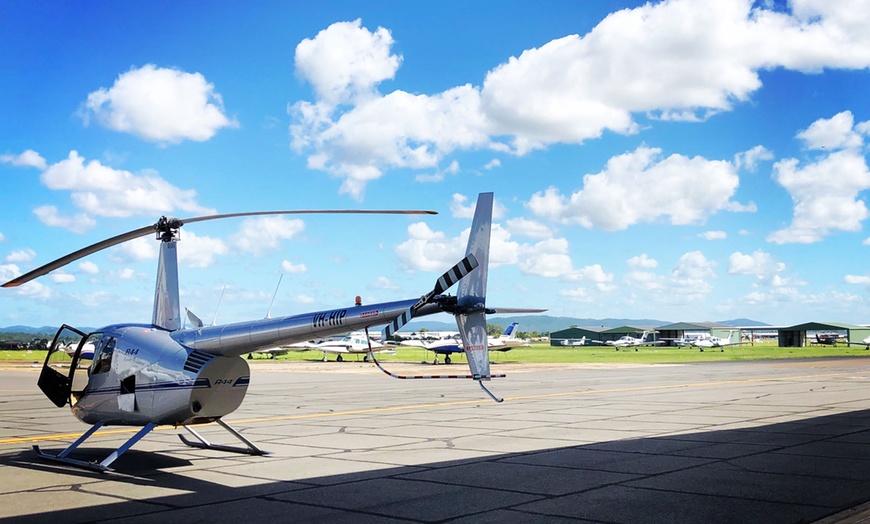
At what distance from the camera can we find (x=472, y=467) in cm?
1155

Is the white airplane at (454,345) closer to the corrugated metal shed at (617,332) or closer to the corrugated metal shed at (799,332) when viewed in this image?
the corrugated metal shed at (799,332)

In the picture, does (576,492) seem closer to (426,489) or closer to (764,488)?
(426,489)

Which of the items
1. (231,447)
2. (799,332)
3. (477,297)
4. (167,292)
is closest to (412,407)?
(231,447)

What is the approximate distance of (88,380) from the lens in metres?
12.7

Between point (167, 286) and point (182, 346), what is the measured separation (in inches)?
65.0

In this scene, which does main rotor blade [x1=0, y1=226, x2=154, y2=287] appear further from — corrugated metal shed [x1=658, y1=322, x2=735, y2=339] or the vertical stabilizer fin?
corrugated metal shed [x1=658, y1=322, x2=735, y2=339]

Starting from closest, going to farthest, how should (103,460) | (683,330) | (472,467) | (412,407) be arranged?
(472,467)
(103,460)
(412,407)
(683,330)

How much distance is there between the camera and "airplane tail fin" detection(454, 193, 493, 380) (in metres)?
11.0

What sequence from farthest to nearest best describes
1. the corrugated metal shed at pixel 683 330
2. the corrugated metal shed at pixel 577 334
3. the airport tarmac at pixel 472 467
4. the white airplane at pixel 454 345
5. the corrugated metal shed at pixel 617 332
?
the corrugated metal shed at pixel 617 332 < the corrugated metal shed at pixel 577 334 < the corrugated metal shed at pixel 683 330 < the white airplane at pixel 454 345 < the airport tarmac at pixel 472 467

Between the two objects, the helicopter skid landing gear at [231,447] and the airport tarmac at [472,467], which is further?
the helicopter skid landing gear at [231,447]

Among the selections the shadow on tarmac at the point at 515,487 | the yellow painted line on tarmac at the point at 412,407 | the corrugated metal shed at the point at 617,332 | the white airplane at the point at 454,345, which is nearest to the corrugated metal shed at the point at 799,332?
the corrugated metal shed at the point at 617,332

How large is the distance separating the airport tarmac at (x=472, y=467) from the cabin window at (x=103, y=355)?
1549mm

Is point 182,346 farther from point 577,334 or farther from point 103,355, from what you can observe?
point 577,334

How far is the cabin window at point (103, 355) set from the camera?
12531mm
